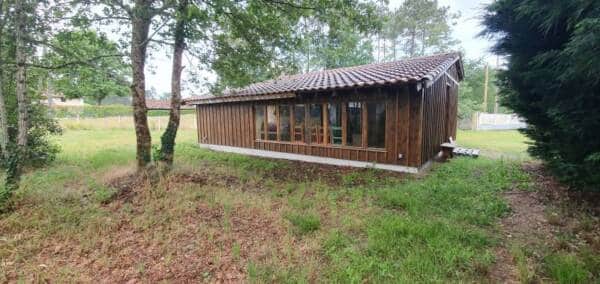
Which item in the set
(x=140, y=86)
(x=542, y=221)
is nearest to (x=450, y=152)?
(x=542, y=221)

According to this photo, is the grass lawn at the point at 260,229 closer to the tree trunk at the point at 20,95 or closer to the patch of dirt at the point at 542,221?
the patch of dirt at the point at 542,221

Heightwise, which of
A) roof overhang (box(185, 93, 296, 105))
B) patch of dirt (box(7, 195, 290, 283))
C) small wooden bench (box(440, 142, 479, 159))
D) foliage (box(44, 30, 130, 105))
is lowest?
patch of dirt (box(7, 195, 290, 283))

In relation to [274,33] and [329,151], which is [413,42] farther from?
[274,33]

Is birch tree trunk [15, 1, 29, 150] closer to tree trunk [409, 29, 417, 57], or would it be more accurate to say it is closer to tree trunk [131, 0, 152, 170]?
tree trunk [131, 0, 152, 170]

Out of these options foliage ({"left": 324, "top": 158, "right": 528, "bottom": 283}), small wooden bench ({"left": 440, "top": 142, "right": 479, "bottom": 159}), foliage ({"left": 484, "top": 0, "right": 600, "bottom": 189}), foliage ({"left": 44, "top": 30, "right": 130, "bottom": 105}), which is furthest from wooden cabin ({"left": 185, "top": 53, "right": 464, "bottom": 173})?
foliage ({"left": 44, "top": 30, "right": 130, "bottom": 105})

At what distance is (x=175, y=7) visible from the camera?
4.25 m

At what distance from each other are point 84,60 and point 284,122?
539 centimetres

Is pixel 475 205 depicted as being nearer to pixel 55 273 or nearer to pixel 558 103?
pixel 558 103

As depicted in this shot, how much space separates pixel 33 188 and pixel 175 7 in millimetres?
4399

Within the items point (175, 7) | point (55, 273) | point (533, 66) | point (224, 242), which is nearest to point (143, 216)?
point (55, 273)

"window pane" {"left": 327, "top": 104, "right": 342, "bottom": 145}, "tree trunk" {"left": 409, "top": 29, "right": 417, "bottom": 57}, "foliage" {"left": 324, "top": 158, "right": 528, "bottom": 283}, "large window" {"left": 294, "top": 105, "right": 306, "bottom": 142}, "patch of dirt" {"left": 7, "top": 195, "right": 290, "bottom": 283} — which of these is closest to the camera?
"foliage" {"left": 324, "top": 158, "right": 528, "bottom": 283}

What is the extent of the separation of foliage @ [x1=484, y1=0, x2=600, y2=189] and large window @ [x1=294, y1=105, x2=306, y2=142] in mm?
5046

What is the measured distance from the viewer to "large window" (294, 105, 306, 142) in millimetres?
Result: 8531

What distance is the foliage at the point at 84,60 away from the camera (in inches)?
202
